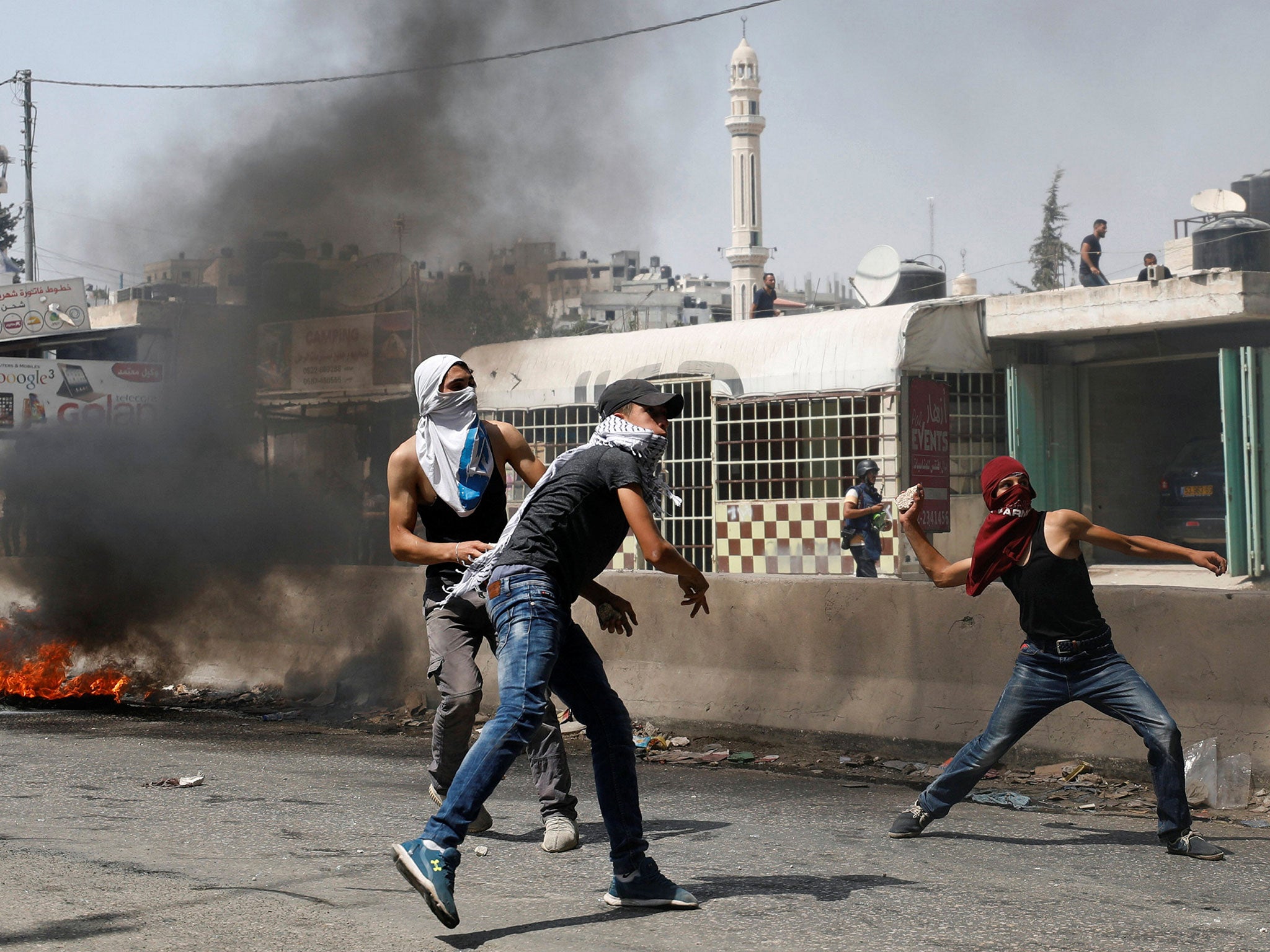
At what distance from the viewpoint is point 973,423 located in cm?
1638

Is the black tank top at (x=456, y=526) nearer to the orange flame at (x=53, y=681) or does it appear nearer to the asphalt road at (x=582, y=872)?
the asphalt road at (x=582, y=872)

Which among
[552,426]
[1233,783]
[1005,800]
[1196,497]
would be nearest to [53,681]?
[1005,800]

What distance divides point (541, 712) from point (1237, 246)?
17.4m

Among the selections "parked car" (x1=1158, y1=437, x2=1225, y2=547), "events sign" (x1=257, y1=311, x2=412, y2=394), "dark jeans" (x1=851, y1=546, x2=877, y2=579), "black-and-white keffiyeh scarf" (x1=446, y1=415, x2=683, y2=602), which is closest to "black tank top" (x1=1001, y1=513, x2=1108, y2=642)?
"black-and-white keffiyeh scarf" (x1=446, y1=415, x2=683, y2=602)

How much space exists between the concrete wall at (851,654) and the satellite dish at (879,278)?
1112 centimetres

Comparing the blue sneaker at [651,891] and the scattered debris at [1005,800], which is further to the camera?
the scattered debris at [1005,800]

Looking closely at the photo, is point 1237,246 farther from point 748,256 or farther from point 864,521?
point 748,256

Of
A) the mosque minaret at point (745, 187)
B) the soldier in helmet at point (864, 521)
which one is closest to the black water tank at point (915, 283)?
the soldier in helmet at point (864, 521)

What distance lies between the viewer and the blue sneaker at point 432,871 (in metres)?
3.45

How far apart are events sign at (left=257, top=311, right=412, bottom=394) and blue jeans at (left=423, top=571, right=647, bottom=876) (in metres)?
13.7

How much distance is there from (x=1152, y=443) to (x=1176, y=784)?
14766 millimetres

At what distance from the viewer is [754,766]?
22.5 feet

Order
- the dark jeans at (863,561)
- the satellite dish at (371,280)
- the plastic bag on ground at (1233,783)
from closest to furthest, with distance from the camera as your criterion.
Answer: the plastic bag on ground at (1233,783), the dark jeans at (863,561), the satellite dish at (371,280)

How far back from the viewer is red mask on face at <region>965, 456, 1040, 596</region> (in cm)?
491
